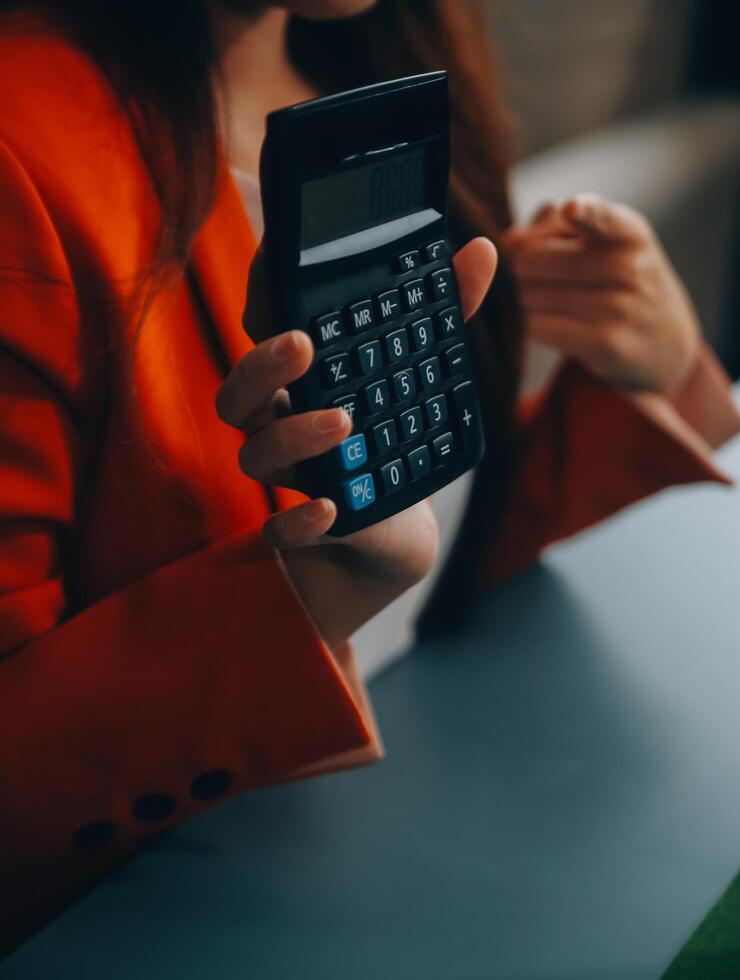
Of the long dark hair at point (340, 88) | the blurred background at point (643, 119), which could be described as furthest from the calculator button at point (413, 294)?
the blurred background at point (643, 119)

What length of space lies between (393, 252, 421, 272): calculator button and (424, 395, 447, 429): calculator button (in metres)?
0.05

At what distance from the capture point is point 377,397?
1.21 ft

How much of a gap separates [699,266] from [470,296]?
1357 millimetres

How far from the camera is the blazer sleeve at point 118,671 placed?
412mm

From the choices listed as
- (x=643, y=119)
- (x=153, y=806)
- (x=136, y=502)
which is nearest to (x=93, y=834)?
(x=153, y=806)

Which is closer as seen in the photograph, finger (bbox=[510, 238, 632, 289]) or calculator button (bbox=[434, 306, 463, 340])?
calculator button (bbox=[434, 306, 463, 340])

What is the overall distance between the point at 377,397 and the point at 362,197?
0.24 feet

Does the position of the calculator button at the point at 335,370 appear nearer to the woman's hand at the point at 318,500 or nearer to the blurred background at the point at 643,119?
the woman's hand at the point at 318,500

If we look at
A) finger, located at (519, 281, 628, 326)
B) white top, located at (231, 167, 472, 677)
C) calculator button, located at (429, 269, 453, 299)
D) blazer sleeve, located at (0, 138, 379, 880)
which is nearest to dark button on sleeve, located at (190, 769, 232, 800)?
blazer sleeve, located at (0, 138, 379, 880)

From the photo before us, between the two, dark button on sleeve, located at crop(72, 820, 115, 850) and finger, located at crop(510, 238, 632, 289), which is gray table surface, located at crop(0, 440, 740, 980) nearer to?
dark button on sleeve, located at crop(72, 820, 115, 850)

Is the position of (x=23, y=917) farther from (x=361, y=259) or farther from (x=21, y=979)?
(x=361, y=259)

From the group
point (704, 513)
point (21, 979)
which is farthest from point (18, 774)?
point (704, 513)

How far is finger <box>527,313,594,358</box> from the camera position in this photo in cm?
64

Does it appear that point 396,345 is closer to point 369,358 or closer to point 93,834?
point 369,358
